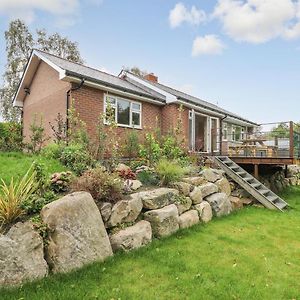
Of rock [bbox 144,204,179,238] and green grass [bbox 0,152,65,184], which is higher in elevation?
green grass [bbox 0,152,65,184]

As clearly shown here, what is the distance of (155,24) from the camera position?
42.2ft

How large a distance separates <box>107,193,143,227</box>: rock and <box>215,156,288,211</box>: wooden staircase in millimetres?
6092

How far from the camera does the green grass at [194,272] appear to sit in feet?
13.4

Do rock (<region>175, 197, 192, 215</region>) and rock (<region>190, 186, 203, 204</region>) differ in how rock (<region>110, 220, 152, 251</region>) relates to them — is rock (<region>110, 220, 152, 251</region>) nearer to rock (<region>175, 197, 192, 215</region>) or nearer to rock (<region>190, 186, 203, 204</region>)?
rock (<region>175, 197, 192, 215</region>)

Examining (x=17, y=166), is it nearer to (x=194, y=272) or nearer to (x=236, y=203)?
(x=194, y=272)

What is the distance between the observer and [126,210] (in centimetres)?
596

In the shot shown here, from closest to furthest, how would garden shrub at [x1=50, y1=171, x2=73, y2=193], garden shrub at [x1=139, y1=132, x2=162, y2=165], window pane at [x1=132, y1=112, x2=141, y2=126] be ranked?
1. garden shrub at [x1=50, y1=171, x2=73, y2=193]
2. garden shrub at [x1=139, y1=132, x2=162, y2=165]
3. window pane at [x1=132, y1=112, x2=141, y2=126]

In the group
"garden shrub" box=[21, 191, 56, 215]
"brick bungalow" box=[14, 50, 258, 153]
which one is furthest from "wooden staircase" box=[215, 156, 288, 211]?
"garden shrub" box=[21, 191, 56, 215]

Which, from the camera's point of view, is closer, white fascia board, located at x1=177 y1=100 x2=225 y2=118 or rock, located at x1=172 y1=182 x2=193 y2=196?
rock, located at x1=172 y1=182 x2=193 y2=196

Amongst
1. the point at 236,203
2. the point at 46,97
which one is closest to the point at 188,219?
the point at 236,203

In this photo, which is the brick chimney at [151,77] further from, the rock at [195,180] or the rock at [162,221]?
the rock at [162,221]

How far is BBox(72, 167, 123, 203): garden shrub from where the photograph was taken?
5910 mm

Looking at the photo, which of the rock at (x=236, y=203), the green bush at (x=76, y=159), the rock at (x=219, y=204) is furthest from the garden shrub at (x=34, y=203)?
the rock at (x=236, y=203)

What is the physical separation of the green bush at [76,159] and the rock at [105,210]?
2269mm
